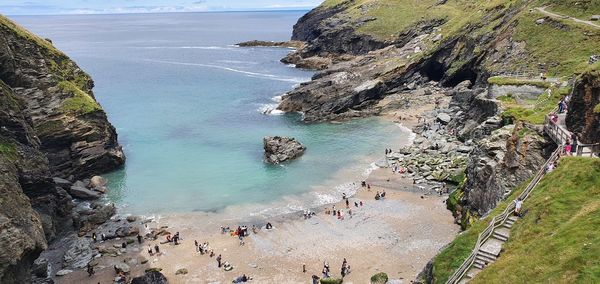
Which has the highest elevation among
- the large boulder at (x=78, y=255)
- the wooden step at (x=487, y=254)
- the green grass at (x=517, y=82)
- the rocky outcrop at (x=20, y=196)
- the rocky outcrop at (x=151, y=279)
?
the green grass at (x=517, y=82)

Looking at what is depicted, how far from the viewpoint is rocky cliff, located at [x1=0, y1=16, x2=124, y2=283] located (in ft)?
118

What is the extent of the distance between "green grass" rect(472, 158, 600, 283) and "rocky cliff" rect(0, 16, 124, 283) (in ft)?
102

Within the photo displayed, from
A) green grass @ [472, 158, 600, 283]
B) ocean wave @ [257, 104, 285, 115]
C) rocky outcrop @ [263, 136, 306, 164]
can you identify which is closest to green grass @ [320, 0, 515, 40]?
ocean wave @ [257, 104, 285, 115]

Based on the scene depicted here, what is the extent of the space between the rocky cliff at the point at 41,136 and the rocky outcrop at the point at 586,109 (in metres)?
38.0

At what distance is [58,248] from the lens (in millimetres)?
47156

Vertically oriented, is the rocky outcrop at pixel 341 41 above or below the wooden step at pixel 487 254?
above

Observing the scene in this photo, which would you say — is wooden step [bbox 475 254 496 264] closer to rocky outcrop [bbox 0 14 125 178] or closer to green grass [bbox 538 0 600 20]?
rocky outcrop [bbox 0 14 125 178]

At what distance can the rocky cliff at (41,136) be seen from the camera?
118 feet

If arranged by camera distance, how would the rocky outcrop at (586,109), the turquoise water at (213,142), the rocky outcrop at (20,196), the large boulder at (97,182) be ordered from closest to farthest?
the rocky outcrop at (586,109) < the rocky outcrop at (20,196) < the turquoise water at (213,142) < the large boulder at (97,182)

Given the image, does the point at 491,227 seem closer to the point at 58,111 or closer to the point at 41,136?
the point at 41,136

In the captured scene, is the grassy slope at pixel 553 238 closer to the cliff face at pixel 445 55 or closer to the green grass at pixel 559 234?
the green grass at pixel 559 234

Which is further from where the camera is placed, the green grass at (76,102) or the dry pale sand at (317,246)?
the green grass at (76,102)

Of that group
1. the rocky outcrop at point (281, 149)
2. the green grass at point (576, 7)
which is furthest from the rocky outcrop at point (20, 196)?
the green grass at point (576, 7)

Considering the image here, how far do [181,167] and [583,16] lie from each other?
2791 inches
